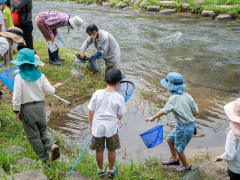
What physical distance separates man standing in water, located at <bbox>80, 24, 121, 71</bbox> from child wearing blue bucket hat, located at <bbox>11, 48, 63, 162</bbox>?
259 centimetres

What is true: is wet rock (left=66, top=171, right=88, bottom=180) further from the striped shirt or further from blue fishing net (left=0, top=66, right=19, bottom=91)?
the striped shirt

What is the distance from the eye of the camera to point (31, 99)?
3.07 meters

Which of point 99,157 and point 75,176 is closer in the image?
point 75,176

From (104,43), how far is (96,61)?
51 centimetres

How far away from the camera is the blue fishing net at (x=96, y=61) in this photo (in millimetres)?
5867

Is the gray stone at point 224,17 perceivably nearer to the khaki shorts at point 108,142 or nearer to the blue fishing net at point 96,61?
the blue fishing net at point 96,61

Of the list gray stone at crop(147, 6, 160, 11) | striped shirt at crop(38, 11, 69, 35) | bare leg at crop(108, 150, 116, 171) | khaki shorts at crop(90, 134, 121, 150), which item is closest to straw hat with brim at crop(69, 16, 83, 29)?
striped shirt at crop(38, 11, 69, 35)

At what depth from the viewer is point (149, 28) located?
41.0 feet

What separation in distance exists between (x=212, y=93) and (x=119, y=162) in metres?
3.29

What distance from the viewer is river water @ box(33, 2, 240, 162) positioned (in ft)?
14.1

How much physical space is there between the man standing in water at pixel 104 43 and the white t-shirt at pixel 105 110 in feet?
9.69

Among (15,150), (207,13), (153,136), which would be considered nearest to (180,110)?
(153,136)

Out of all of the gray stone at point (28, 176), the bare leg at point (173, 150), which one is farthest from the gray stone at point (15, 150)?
the bare leg at point (173, 150)

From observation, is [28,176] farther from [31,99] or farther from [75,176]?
[31,99]
